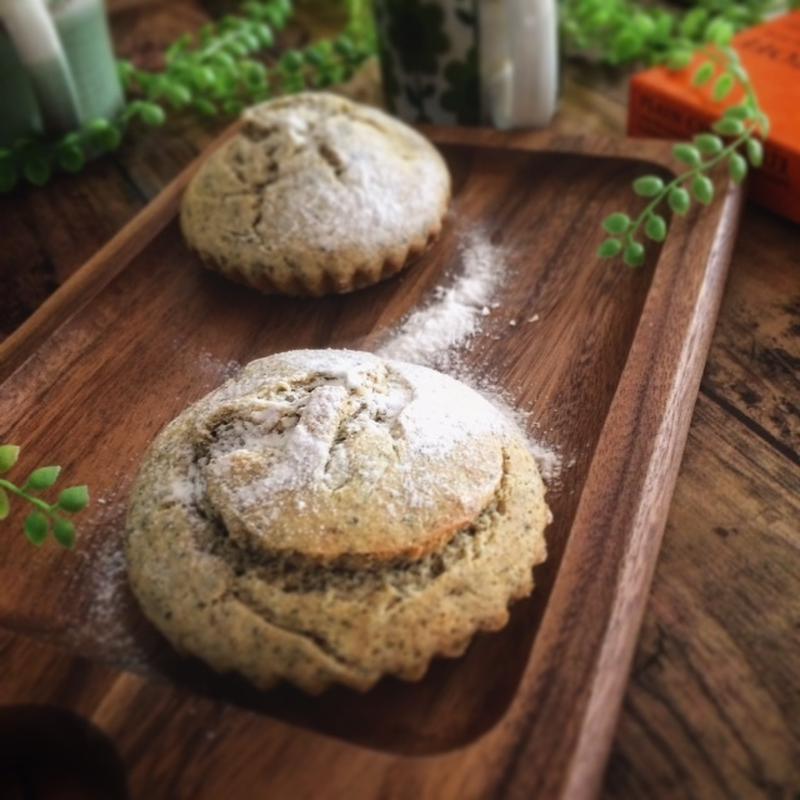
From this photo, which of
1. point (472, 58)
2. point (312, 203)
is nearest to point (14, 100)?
point (312, 203)

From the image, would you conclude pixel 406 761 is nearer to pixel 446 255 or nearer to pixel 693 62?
pixel 446 255

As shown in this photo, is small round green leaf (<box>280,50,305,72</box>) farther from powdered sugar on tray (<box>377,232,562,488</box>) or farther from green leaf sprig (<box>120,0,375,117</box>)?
powdered sugar on tray (<box>377,232,562,488</box>)

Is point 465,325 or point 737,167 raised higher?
point 737,167

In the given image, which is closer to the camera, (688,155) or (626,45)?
(688,155)

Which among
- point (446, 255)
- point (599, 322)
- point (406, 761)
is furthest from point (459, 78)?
point (406, 761)

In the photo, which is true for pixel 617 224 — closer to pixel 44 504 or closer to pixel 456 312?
pixel 456 312

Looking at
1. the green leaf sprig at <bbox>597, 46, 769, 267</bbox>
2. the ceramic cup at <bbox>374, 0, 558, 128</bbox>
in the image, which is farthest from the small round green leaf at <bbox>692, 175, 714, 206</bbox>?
the ceramic cup at <bbox>374, 0, 558, 128</bbox>
